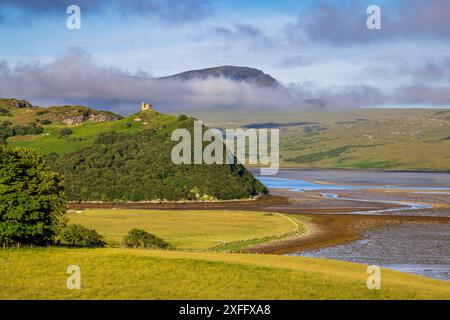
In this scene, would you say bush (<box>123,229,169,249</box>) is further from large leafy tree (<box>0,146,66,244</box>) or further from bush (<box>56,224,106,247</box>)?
large leafy tree (<box>0,146,66,244</box>)

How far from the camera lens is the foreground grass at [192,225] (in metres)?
87.0

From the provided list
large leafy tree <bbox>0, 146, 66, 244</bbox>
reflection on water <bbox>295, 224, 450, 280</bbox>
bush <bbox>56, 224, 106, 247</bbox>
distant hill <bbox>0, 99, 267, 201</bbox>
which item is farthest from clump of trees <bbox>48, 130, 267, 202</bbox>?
large leafy tree <bbox>0, 146, 66, 244</bbox>

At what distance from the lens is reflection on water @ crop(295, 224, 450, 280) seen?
65750mm

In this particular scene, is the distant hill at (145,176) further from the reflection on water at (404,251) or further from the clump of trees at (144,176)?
the reflection on water at (404,251)

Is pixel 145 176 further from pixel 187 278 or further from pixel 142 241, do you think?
pixel 187 278

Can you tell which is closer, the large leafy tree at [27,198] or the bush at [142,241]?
the large leafy tree at [27,198]

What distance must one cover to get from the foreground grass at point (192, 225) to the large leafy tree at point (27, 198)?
71.1 feet

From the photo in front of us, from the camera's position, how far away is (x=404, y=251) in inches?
3027

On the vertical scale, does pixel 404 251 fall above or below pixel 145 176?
below

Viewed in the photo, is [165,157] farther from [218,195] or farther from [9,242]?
[9,242]

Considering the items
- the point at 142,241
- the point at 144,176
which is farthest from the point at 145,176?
the point at 142,241

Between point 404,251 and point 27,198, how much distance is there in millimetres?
45649

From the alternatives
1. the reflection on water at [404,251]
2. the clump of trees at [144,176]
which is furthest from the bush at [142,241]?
the clump of trees at [144,176]

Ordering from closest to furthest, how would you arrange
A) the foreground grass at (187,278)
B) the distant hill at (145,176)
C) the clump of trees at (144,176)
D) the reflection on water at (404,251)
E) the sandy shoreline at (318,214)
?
1. the foreground grass at (187,278)
2. the reflection on water at (404,251)
3. the sandy shoreline at (318,214)
4. the distant hill at (145,176)
5. the clump of trees at (144,176)
